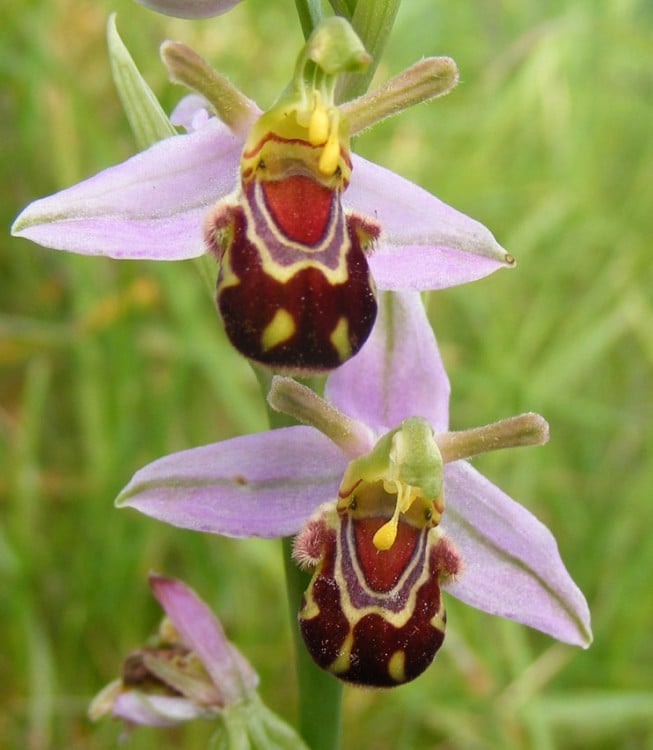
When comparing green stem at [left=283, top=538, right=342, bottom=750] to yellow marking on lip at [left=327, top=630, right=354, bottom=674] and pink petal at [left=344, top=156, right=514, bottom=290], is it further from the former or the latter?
pink petal at [left=344, top=156, right=514, bottom=290]

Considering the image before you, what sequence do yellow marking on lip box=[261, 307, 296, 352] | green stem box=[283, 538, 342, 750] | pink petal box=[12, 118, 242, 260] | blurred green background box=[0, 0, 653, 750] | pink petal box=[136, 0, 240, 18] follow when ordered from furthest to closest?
1. blurred green background box=[0, 0, 653, 750]
2. green stem box=[283, 538, 342, 750]
3. pink petal box=[136, 0, 240, 18]
4. pink petal box=[12, 118, 242, 260]
5. yellow marking on lip box=[261, 307, 296, 352]

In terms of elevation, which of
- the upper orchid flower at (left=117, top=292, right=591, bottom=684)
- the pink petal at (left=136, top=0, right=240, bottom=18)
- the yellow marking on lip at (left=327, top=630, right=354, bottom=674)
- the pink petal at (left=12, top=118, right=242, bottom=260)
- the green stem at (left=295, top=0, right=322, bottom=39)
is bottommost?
the yellow marking on lip at (left=327, top=630, right=354, bottom=674)

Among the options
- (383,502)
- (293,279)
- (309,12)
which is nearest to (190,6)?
(309,12)

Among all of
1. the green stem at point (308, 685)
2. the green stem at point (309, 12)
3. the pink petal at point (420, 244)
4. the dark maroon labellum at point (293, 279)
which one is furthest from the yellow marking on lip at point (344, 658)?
the green stem at point (309, 12)

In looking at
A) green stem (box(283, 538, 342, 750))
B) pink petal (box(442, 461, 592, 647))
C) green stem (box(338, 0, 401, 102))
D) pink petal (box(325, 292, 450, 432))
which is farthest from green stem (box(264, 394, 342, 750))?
green stem (box(338, 0, 401, 102))

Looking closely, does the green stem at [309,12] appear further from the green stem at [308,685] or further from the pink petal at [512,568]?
the pink petal at [512,568]

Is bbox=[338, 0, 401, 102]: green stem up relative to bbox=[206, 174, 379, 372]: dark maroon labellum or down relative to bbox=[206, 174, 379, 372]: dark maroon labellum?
up

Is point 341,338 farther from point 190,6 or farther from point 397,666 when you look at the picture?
point 190,6
